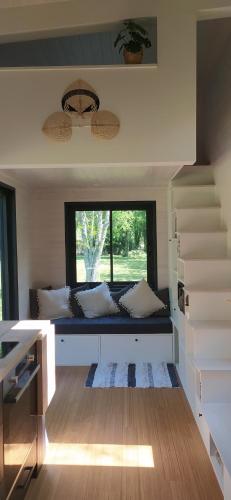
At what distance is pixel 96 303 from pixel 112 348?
0.63 metres

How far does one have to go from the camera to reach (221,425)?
244cm

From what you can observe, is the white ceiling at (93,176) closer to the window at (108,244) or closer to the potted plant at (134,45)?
the window at (108,244)

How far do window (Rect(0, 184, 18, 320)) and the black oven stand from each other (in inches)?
76.2

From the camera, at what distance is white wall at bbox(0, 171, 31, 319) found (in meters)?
4.39

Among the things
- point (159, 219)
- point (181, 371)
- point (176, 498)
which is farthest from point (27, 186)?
point (176, 498)

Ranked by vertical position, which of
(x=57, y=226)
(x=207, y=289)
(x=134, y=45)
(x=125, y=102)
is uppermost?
(x=134, y=45)

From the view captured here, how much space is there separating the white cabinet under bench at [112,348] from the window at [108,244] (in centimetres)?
104

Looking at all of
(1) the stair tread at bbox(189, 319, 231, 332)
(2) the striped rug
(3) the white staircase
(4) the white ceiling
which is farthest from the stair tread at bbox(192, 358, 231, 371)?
(4) the white ceiling

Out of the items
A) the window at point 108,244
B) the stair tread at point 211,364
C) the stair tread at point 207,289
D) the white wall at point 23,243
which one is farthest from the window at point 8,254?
the stair tread at point 211,364

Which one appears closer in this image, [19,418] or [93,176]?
[19,418]

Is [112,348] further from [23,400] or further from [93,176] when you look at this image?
[23,400]

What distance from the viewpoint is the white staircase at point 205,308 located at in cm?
255

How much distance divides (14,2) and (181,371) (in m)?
3.53

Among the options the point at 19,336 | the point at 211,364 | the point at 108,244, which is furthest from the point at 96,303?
the point at 19,336
